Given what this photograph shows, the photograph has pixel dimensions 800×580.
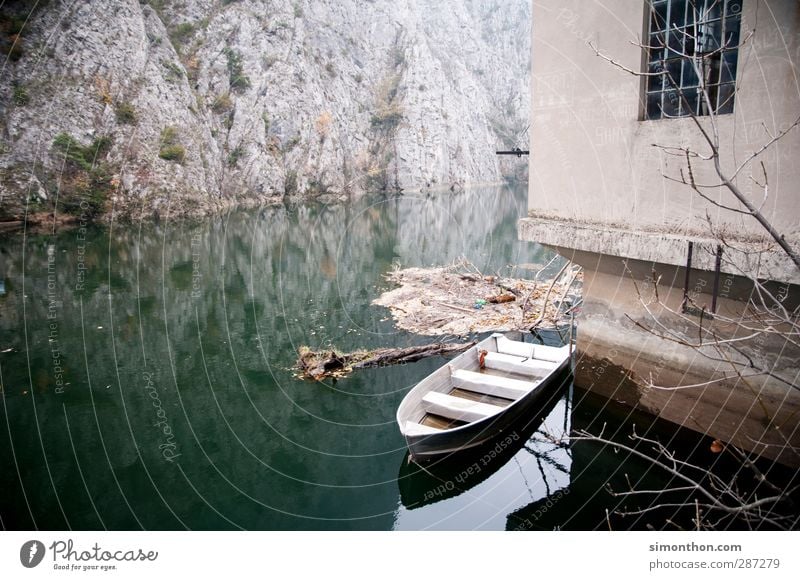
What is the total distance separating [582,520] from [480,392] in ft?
5.95

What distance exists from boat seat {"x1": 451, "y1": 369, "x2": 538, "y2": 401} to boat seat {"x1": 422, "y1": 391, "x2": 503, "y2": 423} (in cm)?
30

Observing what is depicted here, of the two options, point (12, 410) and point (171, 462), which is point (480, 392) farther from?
point (12, 410)

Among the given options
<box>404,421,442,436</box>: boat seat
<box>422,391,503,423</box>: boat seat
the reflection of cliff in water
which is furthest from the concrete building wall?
the reflection of cliff in water

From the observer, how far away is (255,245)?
19359 millimetres

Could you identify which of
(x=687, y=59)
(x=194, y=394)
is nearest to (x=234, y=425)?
(x=194, y=394)

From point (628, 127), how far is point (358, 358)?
5018 mm

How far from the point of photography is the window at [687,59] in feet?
12.4

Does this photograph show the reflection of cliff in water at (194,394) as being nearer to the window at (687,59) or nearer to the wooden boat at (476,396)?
the wooden boat at (476,396)

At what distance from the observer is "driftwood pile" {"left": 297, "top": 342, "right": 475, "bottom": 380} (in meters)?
7.79

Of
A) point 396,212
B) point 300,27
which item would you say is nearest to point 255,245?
point 396,212

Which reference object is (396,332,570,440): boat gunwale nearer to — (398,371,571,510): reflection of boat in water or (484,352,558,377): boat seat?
(484,352,558,377): boat seat

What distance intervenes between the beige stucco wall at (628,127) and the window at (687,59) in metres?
0.12

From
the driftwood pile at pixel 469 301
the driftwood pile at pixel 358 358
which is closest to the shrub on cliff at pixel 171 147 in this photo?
the driftwood pile at pixel 469 301

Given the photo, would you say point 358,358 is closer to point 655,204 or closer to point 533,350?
point 533,350
